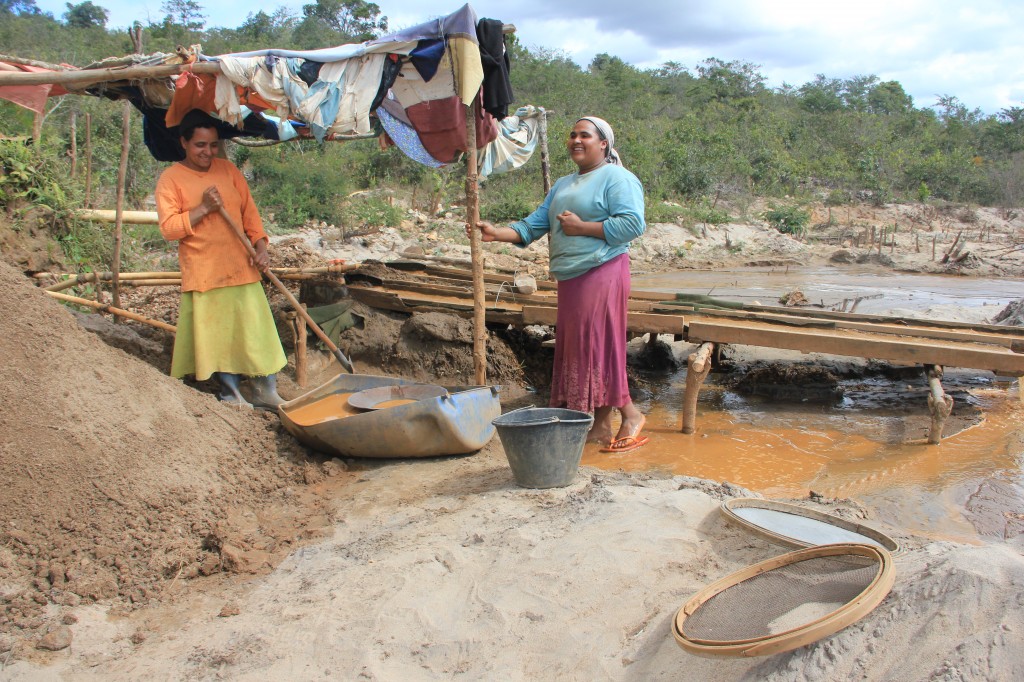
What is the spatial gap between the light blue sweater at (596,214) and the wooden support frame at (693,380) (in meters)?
1.09

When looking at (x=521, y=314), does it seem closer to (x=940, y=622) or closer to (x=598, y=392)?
(x=598, y=392)

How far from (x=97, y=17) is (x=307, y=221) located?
29.1 metres

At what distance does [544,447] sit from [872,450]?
2.59 m

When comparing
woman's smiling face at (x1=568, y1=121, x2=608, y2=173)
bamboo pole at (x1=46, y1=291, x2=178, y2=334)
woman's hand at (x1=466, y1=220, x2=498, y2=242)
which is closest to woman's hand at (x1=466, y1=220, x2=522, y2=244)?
woman's hand at (x1=466, y1=220, x2=498, y2=242)

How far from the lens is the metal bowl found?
4301 millimetres

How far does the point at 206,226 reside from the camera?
441 centimetres

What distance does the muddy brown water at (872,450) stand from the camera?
399cm

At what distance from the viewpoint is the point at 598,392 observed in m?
4.43

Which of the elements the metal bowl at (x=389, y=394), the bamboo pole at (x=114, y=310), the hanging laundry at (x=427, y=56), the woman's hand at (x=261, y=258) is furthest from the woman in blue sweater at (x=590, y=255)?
the bamboo pole at (x=114, y=310)

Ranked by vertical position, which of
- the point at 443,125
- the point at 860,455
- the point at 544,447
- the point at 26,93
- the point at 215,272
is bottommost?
the point at 860,455

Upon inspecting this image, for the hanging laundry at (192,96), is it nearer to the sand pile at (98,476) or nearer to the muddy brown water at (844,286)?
the sand pile at (98,476)

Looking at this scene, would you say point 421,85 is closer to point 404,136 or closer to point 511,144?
point 404,136

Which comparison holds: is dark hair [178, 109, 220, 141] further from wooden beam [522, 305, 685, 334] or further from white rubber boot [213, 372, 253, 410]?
wooden beam [522, 305, 685, 334]

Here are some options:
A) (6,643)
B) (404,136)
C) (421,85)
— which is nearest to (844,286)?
(404,136)
